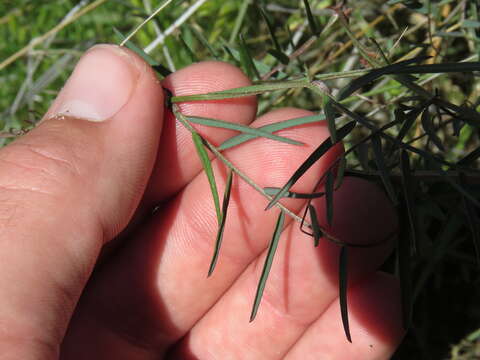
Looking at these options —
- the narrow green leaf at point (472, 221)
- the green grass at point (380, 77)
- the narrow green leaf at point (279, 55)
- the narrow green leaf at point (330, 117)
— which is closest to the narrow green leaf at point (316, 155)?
the narrow green leaf at point (330, 117)

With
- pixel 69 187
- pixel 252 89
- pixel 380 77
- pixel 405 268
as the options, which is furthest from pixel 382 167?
pixel 69 187

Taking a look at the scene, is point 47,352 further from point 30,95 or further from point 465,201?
point 30,95

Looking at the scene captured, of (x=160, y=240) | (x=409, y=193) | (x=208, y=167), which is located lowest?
(x=160, y=240)

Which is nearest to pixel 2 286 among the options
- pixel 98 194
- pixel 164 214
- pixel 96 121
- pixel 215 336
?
pixel 98 194

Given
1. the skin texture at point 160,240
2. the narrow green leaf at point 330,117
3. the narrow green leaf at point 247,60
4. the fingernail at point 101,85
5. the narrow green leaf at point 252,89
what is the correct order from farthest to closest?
the narrow green leaf at point 247,60, the fingernail at point 101,85, the skin texture at point 160,240, the narrow green leaf at point 252,89, the narrow green leaf at point 330,117

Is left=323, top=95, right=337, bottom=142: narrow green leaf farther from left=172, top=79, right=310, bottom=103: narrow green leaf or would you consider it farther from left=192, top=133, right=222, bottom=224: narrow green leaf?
left=192, top=133, right=222, bottom=224: narrow green leaf

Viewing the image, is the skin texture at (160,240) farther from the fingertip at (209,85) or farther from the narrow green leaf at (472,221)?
the narrow green leaf at (472,221)

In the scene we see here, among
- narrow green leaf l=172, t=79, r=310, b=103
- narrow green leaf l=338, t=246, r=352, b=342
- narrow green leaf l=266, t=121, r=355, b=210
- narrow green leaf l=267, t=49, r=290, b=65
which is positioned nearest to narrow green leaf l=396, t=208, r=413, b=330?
narrow green leaf l=338, t=246, r=352, b=342

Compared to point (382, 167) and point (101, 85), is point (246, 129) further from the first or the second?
point (101, 85)

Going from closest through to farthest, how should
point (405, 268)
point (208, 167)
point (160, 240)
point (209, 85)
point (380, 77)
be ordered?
point (405, 268)
point (208, 167)
point (380, 77)
point (209, 85)
point (160, 240)
